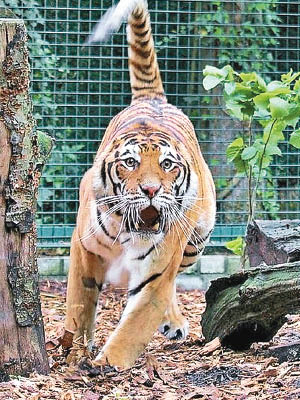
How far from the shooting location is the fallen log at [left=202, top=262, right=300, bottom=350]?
3748 mm

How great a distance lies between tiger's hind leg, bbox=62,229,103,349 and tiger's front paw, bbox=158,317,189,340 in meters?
0.91

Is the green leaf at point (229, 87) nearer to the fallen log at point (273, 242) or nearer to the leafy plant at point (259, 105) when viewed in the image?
the leafy plant at point (259, 105)

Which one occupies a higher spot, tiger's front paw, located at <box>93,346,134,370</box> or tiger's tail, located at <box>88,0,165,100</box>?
tiger's tail, located at <box>88,0,165,100</box>

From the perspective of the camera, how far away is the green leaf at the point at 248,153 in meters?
5.50

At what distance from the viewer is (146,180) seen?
4234mm

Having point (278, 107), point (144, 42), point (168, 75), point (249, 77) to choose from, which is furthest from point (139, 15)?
point (168, 75)

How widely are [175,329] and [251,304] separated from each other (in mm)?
1501

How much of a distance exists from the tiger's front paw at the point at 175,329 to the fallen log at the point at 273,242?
0.54m

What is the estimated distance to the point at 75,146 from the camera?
7.27m

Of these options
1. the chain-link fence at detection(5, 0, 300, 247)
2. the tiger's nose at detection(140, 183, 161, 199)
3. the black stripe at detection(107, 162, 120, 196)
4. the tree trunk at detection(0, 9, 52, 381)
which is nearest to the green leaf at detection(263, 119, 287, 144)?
the black stripe at detection(107, 162, 120, 196)

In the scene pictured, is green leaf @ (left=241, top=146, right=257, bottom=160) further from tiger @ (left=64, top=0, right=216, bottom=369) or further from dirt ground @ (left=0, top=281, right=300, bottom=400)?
dirt ground @ (left=0, top=281, right=300, bottom=400)

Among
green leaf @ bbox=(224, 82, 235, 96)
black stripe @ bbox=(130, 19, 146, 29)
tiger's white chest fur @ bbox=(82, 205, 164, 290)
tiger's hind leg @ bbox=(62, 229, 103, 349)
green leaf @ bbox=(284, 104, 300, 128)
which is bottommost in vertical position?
tiger's hind leg @ bbox=(62, 229, 103, 349)

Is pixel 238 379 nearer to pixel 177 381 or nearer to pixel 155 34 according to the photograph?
pixel 177 381

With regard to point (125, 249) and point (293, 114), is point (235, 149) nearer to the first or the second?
point (293, 114)
